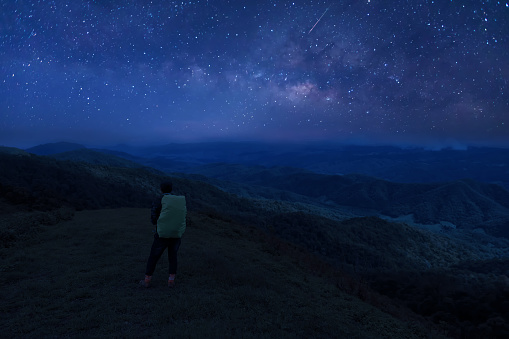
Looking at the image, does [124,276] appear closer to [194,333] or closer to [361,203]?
[194,333]

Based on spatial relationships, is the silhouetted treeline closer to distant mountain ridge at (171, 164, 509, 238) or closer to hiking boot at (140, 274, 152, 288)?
hiking boot at (140, 274, 152, 288)

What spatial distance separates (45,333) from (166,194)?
11.5ft

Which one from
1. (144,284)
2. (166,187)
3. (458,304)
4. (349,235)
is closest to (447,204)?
(349,235)

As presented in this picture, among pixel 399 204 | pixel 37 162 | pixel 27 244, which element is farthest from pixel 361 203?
pixel 27 244

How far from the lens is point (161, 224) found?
22.7ft

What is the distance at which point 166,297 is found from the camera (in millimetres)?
6496

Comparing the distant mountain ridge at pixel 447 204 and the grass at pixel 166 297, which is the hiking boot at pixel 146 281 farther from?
the distant mountain ridge at pixel 447 204

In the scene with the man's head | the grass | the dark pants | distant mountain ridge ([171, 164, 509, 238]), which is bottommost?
distant mountain ridge ([171, 164, 509, 238])

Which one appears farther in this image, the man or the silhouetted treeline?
the silhouetted treeline

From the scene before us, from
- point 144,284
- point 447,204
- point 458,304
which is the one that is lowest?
point 447,204

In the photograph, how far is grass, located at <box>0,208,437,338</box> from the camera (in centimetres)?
522

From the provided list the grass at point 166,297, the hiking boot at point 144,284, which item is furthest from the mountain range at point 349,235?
the hiking boot at point 144,284

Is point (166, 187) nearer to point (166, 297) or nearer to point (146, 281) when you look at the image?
point (146, 281)

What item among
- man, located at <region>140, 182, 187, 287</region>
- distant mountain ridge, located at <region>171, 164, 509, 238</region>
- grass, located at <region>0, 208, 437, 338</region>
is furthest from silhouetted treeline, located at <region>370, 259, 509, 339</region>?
distant mountain ridge, located at <region>171, 164, 509, 238</region>
